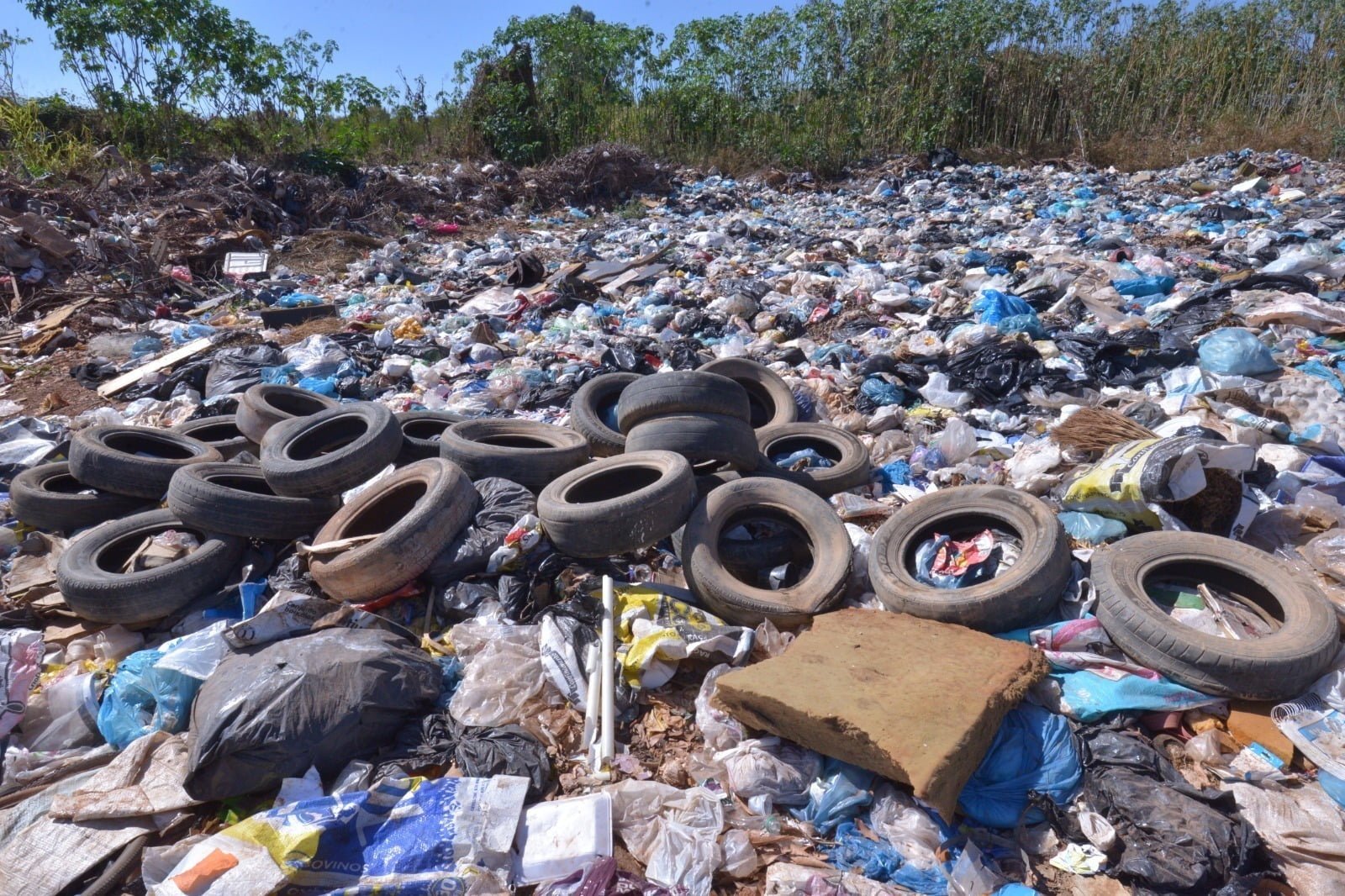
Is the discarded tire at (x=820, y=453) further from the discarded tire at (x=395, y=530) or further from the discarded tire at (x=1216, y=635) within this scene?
the discarded tire at (x=395, y=530)

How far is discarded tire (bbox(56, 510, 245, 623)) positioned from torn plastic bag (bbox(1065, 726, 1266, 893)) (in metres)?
3.67

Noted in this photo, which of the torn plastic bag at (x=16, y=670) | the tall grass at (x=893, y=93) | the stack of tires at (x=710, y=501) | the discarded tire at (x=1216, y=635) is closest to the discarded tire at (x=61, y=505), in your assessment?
the torn plastic bag at (x=16, y=670)

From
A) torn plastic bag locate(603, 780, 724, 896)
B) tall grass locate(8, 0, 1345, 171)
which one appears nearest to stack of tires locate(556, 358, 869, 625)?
torn plastic bag locate(603, 780, 724, 896)

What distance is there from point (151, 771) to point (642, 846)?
1.74m

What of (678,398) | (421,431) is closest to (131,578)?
(421,431)

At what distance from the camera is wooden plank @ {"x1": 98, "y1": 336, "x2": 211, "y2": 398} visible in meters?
6.27

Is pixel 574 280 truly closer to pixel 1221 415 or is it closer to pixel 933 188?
pixel 1221 415

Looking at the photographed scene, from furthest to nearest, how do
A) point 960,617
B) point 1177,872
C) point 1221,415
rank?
point 1221,415 → point 960,617 → point 1177,872

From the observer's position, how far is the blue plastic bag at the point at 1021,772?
2.38 m

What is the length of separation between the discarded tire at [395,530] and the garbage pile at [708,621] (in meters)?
0.02

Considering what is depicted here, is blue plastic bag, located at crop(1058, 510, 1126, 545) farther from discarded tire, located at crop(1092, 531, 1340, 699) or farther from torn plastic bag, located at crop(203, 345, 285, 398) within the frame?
torn plastic bag, located at crop(203, 345, 285, 398)

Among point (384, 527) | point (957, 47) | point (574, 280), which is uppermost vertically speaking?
point (957, 47)

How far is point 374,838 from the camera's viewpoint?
7.44 ft

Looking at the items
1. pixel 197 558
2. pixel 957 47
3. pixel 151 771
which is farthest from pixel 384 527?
pixel 957 47
